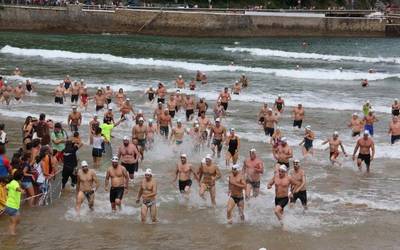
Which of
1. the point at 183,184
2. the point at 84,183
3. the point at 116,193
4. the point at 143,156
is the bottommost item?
the point at 143,156

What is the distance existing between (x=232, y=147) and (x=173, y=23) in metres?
47.4

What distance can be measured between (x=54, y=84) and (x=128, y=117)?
33.3 ft

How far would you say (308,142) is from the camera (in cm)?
1662

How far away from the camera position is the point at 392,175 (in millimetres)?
15281

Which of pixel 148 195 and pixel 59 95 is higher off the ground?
pixel 59 95

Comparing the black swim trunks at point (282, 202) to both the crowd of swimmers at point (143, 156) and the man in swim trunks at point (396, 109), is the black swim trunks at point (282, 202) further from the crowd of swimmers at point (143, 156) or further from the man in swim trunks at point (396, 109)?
the man in swim trunks at point (396, 109)

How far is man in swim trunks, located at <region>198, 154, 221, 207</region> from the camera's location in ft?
40.7

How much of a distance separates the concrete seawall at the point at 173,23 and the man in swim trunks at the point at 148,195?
5094 centimetres

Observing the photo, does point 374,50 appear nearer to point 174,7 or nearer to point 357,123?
point 174,7

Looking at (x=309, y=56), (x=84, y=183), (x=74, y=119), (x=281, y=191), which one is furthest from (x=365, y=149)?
(x=309, y=56)

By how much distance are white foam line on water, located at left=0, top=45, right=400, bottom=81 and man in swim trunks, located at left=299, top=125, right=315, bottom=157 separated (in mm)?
19527

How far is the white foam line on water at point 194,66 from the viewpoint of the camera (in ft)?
120

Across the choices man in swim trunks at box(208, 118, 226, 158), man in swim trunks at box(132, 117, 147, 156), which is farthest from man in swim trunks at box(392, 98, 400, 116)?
man in swim trunks at box(132, 117, 147, 156)

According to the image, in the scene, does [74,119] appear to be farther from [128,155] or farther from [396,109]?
[396,109]
